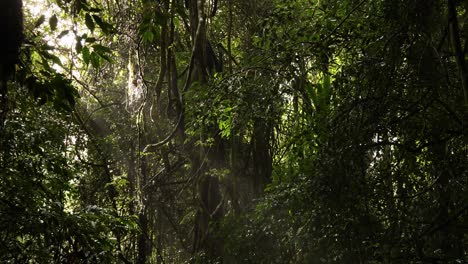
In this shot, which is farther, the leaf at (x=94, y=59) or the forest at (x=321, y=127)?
the forest at (x=321, y=127)

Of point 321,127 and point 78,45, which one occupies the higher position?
point 321,127

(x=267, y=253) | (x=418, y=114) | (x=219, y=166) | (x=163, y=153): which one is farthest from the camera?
(x=163, y=153)

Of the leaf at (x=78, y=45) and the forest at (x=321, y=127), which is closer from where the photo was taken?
the leaf at (x=78, y=45)

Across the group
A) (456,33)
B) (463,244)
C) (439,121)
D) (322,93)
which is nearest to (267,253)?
(322,93)

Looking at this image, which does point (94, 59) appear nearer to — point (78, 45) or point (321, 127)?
point (78, 45)

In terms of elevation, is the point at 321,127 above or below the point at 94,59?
above

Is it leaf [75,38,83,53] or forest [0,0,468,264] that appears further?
forest [0,0,468,264]

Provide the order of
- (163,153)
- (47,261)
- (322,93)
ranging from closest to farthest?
(47,261)
(322,93)
(163,153)

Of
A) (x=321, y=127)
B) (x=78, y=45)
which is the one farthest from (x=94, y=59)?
(x=321, y=127)

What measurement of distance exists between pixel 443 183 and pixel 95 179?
195 inches

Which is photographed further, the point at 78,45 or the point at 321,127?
the point at 321,127

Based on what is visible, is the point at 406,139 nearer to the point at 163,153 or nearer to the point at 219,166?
the point at 219,166

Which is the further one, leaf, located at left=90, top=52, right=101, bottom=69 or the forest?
the forest

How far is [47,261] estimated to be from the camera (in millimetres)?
2650
